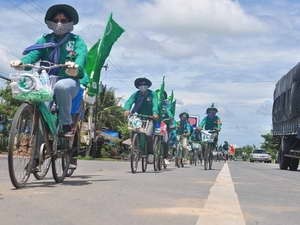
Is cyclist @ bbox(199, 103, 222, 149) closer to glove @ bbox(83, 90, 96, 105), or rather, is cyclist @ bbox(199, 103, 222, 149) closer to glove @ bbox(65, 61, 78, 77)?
glove @ bbox(83, 90, 96, 105)

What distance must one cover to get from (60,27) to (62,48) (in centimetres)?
28

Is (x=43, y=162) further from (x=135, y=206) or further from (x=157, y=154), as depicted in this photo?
(x=157, y=154)

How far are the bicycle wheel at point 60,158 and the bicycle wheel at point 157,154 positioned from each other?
6.64m

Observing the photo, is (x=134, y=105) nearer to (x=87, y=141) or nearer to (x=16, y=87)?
(x=87, y=141)

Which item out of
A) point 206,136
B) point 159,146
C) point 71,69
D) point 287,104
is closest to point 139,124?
point 159,146

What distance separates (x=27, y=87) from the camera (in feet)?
24.3

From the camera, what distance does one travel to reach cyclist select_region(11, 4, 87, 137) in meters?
8.42

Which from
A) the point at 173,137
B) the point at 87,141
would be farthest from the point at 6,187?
the point at 173,137

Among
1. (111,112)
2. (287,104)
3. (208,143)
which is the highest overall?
(111,112)

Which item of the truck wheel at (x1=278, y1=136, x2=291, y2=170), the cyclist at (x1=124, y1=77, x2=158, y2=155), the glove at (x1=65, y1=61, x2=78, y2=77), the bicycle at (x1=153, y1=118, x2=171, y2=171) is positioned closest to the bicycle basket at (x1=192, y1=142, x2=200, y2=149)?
the truck wheel at (x1=278, y1=136, x2=291, y2=170)

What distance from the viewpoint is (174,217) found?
5723 millimetres

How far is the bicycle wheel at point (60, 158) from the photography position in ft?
27.9

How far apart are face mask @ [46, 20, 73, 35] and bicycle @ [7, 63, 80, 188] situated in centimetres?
80

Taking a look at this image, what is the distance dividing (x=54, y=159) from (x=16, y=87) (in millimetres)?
1440
